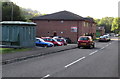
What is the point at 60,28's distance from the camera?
178 feet

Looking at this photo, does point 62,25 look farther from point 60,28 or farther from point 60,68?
point 60,68

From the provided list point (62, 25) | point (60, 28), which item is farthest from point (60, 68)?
point (60, 28)

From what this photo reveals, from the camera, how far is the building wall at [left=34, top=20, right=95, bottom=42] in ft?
172

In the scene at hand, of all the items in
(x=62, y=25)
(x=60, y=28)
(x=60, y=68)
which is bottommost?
(x=60, y=68)

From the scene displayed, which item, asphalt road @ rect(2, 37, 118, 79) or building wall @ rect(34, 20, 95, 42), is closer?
asphalt road @ rect(2, 37, 118, 79)

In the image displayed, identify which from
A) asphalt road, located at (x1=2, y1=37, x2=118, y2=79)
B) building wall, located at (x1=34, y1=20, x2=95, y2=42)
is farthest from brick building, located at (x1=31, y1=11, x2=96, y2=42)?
asphalt road, located at (x1=2, y1=37, x2=118, y2=79)

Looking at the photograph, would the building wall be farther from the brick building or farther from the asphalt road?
the asphalt road

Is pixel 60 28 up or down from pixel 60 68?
up

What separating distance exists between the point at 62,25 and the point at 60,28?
0.99 m

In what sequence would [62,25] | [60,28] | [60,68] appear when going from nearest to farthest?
[60,68]
[62,25]
[60,28]

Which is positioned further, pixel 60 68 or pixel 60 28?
pixel 60 28

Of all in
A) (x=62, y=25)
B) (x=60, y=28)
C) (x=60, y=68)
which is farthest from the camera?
(x=60, y=28)

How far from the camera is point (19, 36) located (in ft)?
76.1

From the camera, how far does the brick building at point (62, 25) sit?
52531 millimetres
